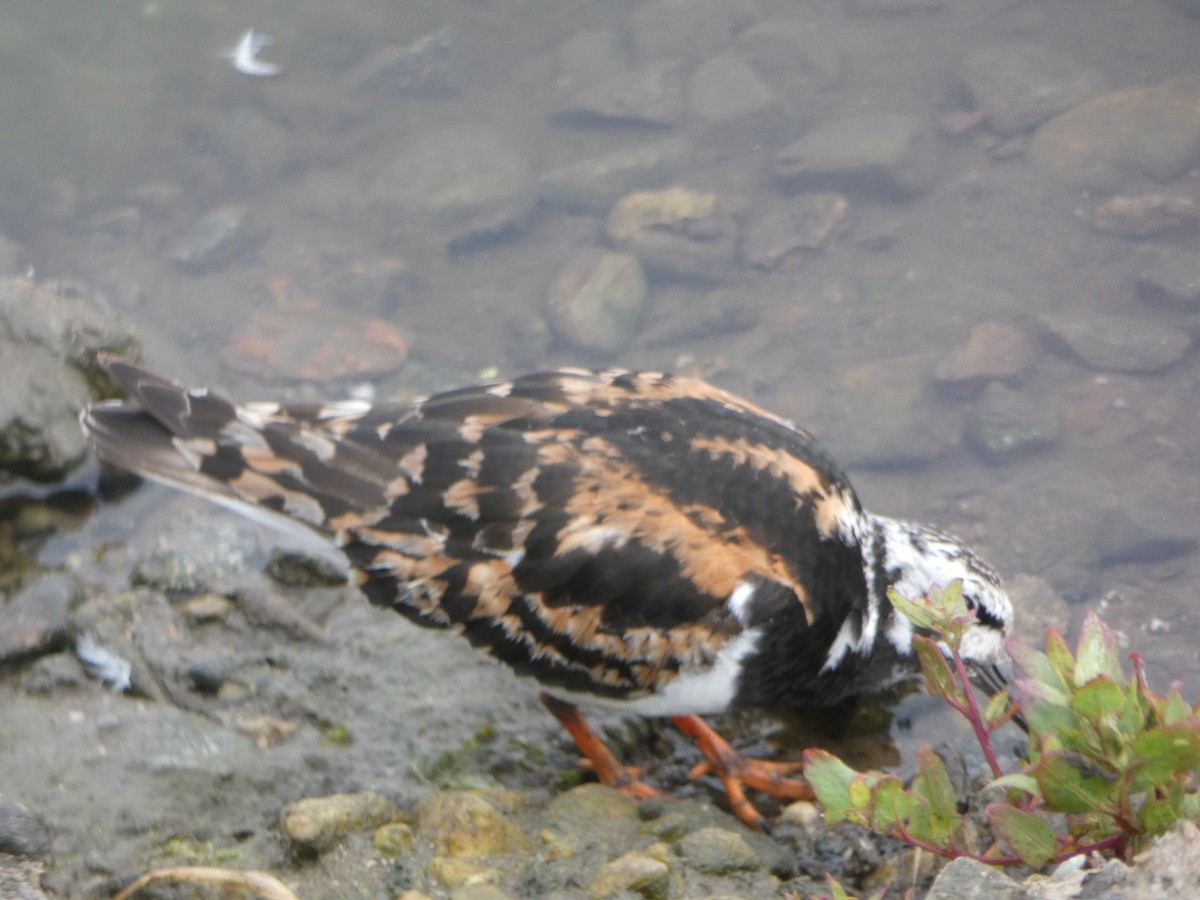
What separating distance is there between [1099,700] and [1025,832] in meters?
0.34

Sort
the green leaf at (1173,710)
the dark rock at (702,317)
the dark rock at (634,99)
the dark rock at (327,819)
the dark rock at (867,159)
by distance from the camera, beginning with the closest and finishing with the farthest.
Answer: the green leaf at (1173,710), the dark rock at (327,819), the dark rock at (702,317), the dark rock at (867,159), the dark rock at (634,99)

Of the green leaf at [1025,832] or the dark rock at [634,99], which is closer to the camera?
the green leaf at [1025,832]

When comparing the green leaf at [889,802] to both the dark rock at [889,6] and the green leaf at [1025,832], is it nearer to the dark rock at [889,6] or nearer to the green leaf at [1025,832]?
the green leaf at [1025,832]

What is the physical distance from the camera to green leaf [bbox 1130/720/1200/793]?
181 centimetres

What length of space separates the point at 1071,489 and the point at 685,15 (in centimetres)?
889

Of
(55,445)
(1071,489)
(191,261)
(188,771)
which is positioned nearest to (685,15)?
(191,261)

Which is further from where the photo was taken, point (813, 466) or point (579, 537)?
point (813, 466)

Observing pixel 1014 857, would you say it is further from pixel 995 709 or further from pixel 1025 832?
pixel 995 709

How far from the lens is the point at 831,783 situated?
2.16 m

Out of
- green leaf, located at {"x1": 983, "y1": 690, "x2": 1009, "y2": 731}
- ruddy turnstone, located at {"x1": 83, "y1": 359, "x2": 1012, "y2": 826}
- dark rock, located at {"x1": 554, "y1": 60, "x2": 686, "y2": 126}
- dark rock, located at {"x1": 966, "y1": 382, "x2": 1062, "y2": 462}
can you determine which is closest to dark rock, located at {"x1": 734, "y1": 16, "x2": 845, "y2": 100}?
dark rock, located at {"x1": 554, "y1": 60, "x2": 686, "y2": 126}

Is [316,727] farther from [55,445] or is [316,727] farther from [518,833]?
[55,445]

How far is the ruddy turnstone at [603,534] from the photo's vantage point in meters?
3.03

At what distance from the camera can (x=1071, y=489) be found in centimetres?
770

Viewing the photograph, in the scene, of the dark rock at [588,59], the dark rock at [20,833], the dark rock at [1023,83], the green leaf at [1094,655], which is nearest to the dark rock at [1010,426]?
the dark rock at [1023,83]
